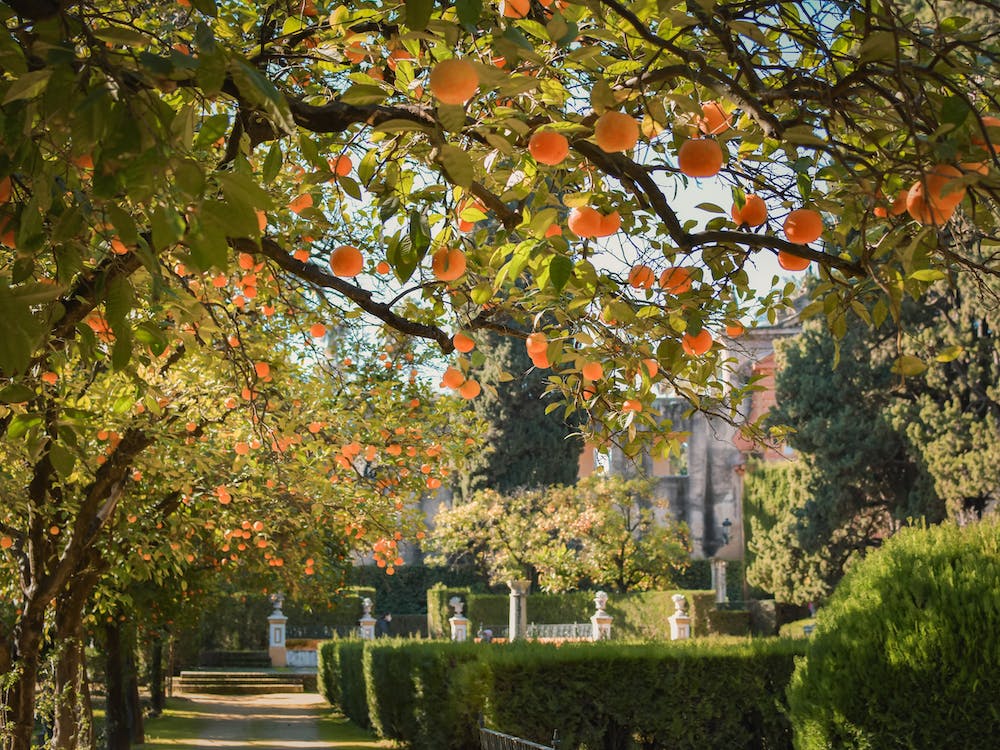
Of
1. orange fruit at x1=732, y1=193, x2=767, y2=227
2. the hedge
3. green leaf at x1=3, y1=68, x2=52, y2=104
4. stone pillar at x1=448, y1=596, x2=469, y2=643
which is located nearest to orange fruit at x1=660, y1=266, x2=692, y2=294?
orange fruit at x1=732, y1=193, x2=767, y2=227

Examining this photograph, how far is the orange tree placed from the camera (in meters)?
1.48

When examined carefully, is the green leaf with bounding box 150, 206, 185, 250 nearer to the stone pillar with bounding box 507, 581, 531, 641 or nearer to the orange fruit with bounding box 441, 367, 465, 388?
the orange fruit with bounding box 441, 367, 465, 388

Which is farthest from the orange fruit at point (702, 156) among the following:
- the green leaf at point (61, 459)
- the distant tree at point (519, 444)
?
the distant tree at point (519, 444)

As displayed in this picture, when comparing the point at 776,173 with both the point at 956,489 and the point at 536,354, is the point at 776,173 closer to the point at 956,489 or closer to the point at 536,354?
the point at 536,354

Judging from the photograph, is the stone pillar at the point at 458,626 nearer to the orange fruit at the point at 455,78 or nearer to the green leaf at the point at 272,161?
the green leaf at the point at 272,161

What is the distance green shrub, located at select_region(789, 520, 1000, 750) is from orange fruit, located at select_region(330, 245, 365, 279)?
3963 mm

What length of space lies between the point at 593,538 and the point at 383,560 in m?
13.0

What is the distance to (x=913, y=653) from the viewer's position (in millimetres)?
5199

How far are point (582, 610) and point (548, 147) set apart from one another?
905 inches

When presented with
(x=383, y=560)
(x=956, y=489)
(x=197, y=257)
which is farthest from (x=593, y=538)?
(x=197, y=257)

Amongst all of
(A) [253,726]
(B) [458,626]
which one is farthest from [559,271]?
(B) [458,626]

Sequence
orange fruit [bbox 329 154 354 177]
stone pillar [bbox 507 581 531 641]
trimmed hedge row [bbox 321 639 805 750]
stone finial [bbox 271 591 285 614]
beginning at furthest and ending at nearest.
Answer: stone finial [bbox 271 591 285 614], stone pillar [bbox 507 581 531 641], trimmed hedge row [bbox 321 639 805 750], orange fruit [bbox 329 154 354 177]

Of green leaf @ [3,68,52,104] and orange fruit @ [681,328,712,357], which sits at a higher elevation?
green leaf @ [3,68,52,104]

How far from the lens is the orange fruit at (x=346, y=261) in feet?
8.24
